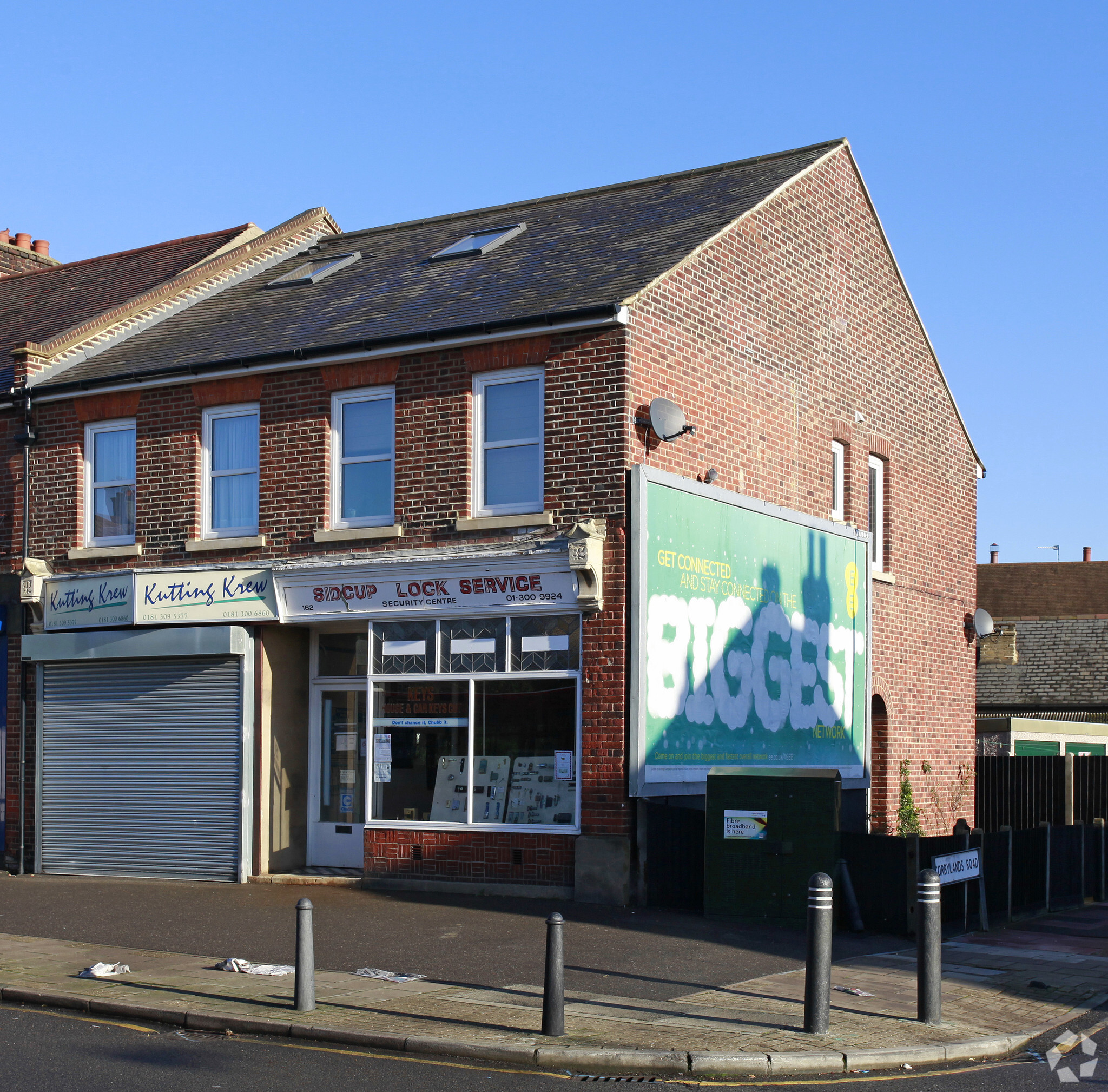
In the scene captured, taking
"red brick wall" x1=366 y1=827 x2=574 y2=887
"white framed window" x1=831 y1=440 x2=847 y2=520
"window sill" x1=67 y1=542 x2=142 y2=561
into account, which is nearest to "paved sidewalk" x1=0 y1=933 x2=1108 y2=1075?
"red brick wall" x1=366 y1=827 x2=574 y2=887

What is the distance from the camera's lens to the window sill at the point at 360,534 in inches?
650

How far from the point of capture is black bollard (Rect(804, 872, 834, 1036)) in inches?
337

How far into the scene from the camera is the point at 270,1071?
25.8 feet

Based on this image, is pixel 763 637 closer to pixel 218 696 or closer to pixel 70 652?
pixel 218 696

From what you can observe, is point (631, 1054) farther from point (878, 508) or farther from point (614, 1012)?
point (878, 508)

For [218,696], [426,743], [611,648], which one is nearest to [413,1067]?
[611,648]

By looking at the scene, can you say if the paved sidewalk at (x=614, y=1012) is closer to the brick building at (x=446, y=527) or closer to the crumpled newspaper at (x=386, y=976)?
the crumpled newspaper at (x=386, y=976)

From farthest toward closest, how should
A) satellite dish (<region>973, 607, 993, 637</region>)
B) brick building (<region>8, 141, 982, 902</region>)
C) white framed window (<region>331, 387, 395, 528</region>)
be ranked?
satellite dish (<region>973, 607, 993, 637</region>) → white framed window (<region>331, 387, 395, 528</region>) → brick building (<region>8, 141, 982, 902</region>)

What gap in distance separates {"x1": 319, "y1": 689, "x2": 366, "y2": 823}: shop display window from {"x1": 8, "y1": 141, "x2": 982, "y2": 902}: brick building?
37mm

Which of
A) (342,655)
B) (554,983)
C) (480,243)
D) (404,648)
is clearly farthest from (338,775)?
(554,983)

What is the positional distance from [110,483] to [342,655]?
13.5ft

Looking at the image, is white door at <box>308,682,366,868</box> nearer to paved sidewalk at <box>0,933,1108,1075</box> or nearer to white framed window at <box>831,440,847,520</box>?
paved sidewalk at <box>0,933,1108,1075</box>

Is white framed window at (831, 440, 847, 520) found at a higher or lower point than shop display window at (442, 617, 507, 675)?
higher

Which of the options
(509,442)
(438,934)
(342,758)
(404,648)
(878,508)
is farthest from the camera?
(878,508)
